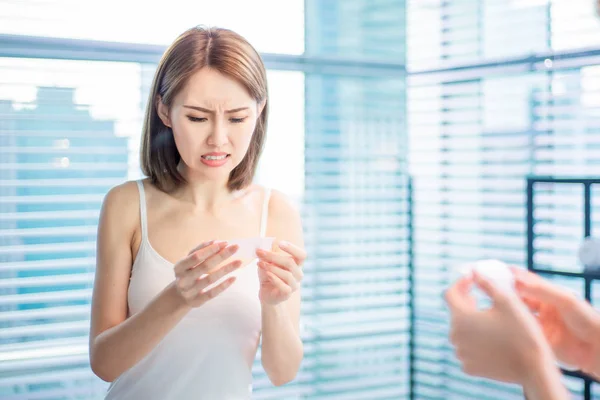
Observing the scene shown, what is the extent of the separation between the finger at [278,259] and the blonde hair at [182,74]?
0.35 m

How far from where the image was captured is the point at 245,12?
2.78 meters

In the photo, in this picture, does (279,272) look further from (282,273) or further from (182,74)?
(182,74)

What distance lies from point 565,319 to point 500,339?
0.23 m

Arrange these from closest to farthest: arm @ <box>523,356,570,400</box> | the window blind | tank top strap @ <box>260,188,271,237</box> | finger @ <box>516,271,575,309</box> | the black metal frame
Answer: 1. arm @ <box>523,356,570,400</box>
2. finger @ <box>516,271,575,309</box>
3. tank top strap @ <box>260,188,271,237</box>
4. the black metal frame
5. the window blind

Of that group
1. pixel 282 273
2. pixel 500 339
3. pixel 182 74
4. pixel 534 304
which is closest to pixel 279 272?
pixel 282 273

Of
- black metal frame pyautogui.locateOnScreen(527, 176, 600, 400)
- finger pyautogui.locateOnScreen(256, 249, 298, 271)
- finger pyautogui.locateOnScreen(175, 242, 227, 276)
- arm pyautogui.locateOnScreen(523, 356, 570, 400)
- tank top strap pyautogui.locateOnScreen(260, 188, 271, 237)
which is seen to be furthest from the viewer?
black metal frame pyautogui.locateOnScreen(527, 176, 600, 400)

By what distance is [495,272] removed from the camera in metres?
0.80

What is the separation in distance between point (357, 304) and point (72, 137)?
1431 mm

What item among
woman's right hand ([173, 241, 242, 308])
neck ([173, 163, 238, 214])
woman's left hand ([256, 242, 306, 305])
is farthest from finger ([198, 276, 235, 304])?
neck ([173, 163, 238, 214])

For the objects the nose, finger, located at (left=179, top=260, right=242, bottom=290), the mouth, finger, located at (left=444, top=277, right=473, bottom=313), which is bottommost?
finger, located at (left=179, top=260, right=242, bottom=290)

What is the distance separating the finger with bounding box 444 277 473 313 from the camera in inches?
29.2

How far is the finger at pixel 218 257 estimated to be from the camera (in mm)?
1327

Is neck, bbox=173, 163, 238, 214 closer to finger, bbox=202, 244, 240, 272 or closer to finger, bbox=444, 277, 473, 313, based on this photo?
finger, bbox=202, 244, 240, 272

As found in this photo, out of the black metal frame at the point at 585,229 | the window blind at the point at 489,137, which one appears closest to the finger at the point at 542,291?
the black metal frame at the point at 585,229
